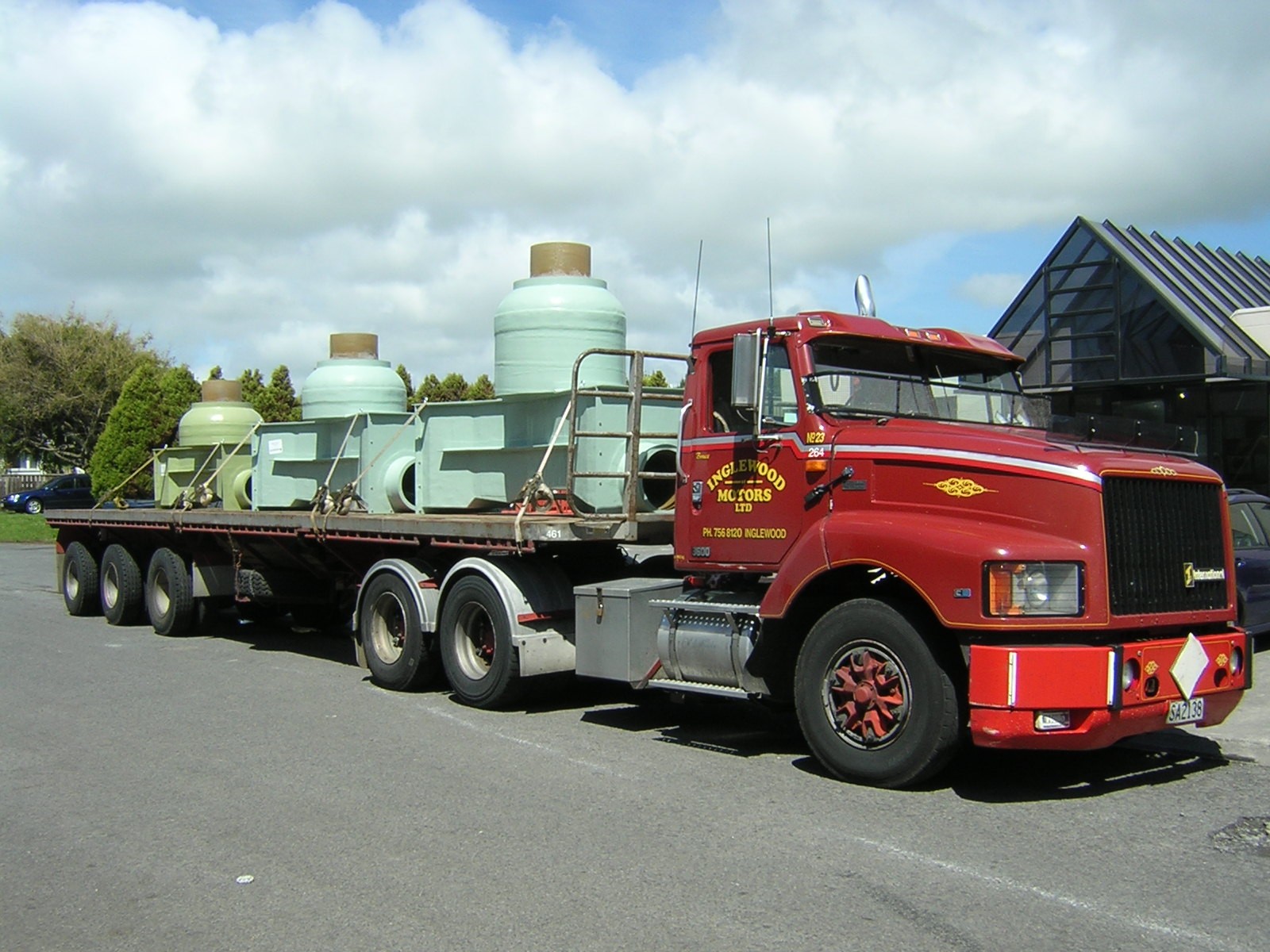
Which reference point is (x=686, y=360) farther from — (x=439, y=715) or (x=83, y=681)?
(x=83, y=681)

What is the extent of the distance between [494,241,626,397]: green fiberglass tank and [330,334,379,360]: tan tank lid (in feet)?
12.1

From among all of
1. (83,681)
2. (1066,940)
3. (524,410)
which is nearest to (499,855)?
(1066,940)

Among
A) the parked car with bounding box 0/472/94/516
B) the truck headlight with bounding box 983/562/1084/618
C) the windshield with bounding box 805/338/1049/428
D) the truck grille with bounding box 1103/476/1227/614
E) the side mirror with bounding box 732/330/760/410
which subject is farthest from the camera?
the parked car with bounding box 0/472/94/516

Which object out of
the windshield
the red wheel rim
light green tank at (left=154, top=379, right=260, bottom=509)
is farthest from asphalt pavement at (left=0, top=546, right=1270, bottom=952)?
light green tank at (left=154, top=379, right=260, bottom=509)

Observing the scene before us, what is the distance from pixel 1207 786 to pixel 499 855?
3.97m

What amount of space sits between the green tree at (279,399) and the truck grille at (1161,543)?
99.2ft

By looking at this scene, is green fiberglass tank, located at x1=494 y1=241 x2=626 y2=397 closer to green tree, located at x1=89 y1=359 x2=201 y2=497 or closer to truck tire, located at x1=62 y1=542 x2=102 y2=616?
truck tire, located at x1=62 y1=542 x2=102 y2=616

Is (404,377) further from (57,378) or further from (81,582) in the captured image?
(57,378)

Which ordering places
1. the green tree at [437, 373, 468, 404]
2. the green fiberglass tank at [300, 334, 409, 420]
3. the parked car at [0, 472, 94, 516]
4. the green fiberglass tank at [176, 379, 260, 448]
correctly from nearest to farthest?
the green fiberglass tank at [300, 334, 409, 420] < the green fiberglass tank at [176, 379, 260, 448] < the green tree at [437, 373, 468, 404] < the parked car at [0, 472, 94, 516]

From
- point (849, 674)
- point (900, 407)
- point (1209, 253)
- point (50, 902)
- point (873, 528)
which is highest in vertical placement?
point (1209, 253)

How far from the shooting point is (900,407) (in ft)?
25.7

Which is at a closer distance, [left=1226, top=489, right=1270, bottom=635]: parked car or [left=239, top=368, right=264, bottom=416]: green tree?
[left=1226, top=489, right=1270, bottom=635]: parked car

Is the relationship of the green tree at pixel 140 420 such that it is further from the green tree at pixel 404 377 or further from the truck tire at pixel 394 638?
the truck tire at pixel 394 638

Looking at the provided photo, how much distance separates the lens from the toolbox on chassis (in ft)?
20.9
